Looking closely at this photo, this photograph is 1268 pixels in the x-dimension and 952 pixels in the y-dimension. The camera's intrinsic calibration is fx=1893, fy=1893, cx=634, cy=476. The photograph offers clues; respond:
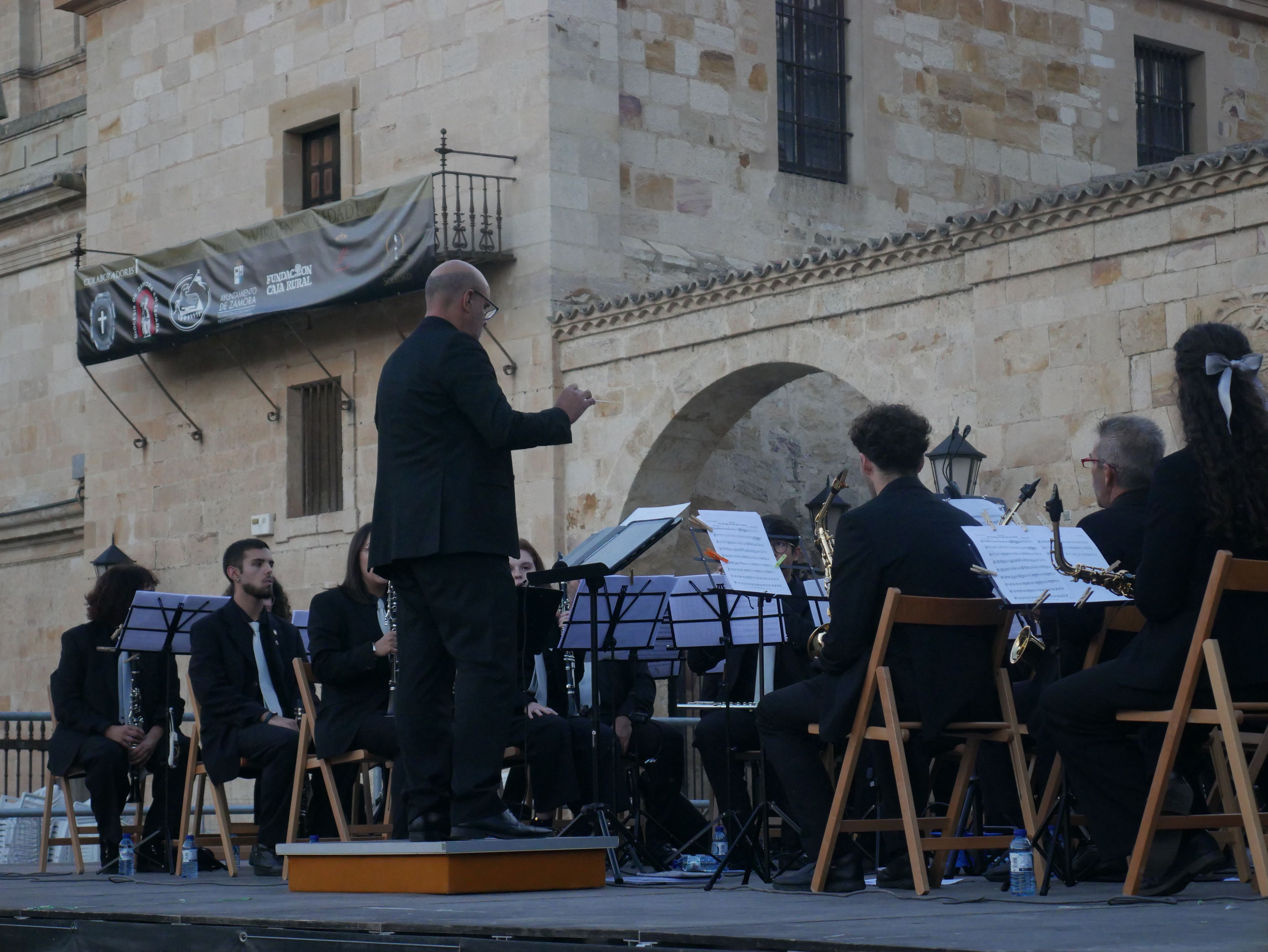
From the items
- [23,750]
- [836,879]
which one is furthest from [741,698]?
[23,750]

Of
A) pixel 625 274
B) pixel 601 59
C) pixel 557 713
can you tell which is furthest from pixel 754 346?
pixel 557 713

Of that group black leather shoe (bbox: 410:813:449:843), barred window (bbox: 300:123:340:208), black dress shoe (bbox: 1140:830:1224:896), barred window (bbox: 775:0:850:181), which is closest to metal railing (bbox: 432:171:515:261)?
barred window (bbox: 300:123:340:208)

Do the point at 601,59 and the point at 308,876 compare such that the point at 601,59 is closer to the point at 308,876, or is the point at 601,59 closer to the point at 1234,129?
the point at 1234,129

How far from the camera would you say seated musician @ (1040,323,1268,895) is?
5.38 metres

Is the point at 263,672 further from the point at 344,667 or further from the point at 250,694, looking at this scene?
the point at 344,667

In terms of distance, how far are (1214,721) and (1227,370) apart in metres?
1.00

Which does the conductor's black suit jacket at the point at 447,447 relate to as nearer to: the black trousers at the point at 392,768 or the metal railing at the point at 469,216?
the black trousers at the point at 392,768

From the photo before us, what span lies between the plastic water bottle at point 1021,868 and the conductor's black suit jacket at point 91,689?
4740 mm

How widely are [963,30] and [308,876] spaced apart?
14.3 metres

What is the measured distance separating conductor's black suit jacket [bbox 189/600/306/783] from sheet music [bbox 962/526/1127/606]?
4.06 metres

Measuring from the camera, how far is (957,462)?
12594 millimetres

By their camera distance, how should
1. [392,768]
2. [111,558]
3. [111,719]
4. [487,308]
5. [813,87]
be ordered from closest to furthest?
[487,308]
[392,768]
[111,719]
[813,87]
[111,558]

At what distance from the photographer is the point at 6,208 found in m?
22.3

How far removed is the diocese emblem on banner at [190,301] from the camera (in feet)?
58.9
